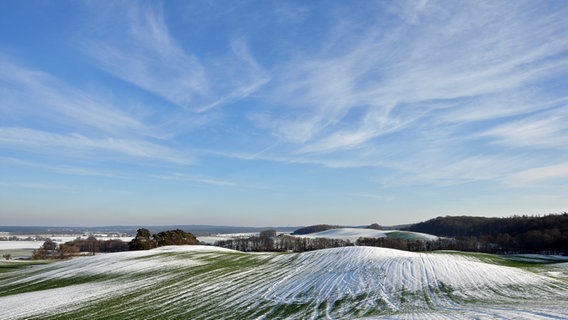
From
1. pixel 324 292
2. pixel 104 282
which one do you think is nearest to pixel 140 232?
pixel 104 282

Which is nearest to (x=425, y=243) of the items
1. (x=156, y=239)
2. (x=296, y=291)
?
(x=156, y=239)

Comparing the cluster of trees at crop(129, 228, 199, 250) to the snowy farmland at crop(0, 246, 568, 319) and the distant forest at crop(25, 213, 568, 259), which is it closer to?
the distant forest at crop(25, 213, 568, 259)

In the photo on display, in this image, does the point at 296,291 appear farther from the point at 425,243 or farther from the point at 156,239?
the point at 425,243

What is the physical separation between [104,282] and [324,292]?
23.0m

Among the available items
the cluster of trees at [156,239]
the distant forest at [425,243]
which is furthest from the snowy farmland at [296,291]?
the distant forest at [425,243]

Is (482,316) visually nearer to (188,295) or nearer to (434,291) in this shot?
(434,291)

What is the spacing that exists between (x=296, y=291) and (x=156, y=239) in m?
77.1

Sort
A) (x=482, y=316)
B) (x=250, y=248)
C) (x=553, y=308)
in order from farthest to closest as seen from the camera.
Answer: (x=250, y=248), (x=553, y=308), (x=482, y=316)

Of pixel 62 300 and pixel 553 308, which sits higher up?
pixel 553 308

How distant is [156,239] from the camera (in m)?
99.7

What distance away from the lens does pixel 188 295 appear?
30.4 m

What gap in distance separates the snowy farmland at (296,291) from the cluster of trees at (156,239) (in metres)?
43.8

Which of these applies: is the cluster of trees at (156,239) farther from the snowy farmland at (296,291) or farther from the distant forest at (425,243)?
the snowy farmland at (296,291)

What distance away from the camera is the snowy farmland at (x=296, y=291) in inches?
929
